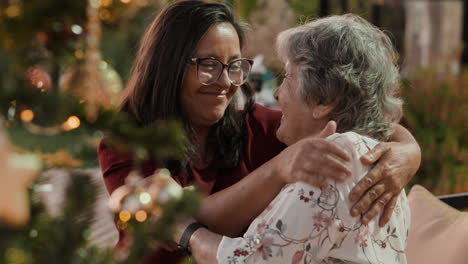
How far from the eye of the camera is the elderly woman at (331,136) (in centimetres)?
137

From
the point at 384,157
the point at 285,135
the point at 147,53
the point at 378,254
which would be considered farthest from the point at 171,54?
the point at 378,254

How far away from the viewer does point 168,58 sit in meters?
1.91

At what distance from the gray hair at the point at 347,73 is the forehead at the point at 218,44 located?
330 millimetres

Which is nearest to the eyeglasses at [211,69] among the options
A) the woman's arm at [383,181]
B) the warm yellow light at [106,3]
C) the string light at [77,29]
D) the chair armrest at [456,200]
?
the woman's arm at [383,181]

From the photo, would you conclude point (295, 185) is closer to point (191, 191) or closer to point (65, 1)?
point (191, 191)

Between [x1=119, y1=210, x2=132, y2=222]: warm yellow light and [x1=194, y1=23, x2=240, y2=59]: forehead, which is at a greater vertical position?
[x1=119, y1=210, x2=132, y2=222]: warm yellow light

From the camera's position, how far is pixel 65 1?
1.50ft

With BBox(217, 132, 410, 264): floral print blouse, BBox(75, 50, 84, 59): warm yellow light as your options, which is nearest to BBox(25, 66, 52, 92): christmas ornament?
BBox(75, 50, 84, 59): warm yellow light

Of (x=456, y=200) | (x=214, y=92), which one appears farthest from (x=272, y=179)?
(x=456, y=200)

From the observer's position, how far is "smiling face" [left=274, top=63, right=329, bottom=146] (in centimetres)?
163

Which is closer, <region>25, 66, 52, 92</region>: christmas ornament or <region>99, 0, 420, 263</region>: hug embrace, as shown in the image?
<region>25, 66, 52, 92</region>: christmas ornament

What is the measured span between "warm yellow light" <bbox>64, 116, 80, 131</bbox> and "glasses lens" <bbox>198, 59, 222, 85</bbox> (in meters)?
1.36

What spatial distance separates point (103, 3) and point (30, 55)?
5.9 inches

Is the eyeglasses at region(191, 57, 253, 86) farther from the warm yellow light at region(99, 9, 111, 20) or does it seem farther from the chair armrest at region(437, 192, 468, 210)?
the warm yellow light at region(99, 9, 111, 20)
